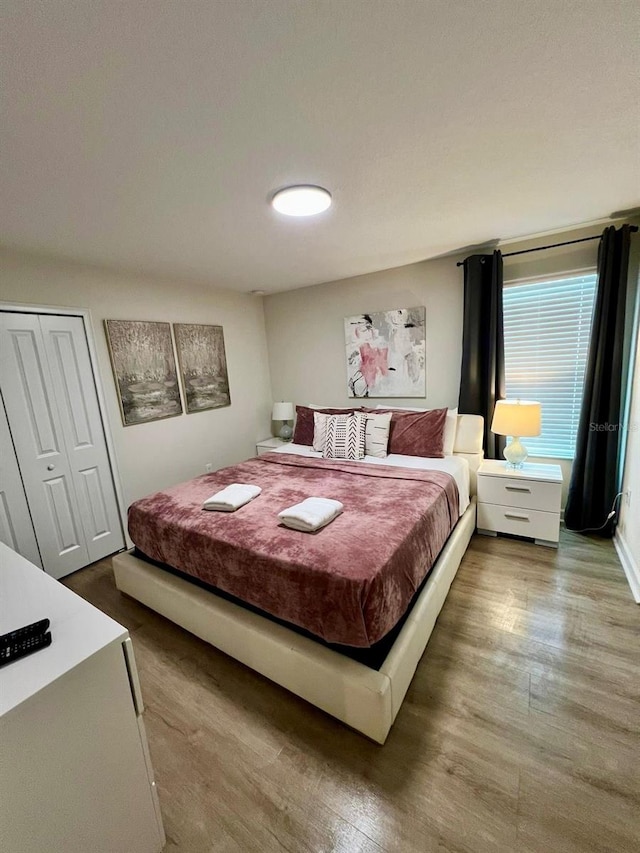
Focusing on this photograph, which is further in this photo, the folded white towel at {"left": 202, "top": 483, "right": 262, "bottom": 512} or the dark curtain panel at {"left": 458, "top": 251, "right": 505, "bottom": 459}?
the dark curtain panel at {"left": 458, "top": 251, "right": 505, "bottom": 459}

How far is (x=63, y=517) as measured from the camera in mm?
2631

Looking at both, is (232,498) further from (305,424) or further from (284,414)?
(284,414)

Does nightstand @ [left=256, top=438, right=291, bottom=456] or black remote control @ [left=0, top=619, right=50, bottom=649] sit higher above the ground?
black remote control @ [left=0, top=619, right=50, bottom=649]

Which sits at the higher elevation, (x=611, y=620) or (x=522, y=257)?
(x=522, y=257)

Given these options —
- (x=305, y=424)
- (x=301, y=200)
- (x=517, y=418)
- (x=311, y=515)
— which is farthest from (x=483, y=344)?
(x=311, y=515)

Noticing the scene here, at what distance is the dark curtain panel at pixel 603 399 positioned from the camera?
2391mm

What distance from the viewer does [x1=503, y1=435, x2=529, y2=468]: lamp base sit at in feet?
8.92

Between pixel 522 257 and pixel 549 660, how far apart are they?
283 centimetres

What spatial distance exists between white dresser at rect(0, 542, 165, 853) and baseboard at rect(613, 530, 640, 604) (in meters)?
2.63

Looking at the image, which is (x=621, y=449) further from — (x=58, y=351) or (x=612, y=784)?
(x=58, y=351)

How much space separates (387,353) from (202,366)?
1950 mm

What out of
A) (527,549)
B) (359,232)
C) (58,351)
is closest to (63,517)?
(58,351)

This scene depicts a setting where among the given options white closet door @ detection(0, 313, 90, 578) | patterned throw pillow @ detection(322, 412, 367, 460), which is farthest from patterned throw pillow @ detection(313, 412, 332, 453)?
white closet door @ detection(0, 313, 90, 578)

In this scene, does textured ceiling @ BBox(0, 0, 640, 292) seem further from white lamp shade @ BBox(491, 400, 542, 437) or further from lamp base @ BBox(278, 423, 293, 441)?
lamp base @ BBox(278, 423, 293, 441)
